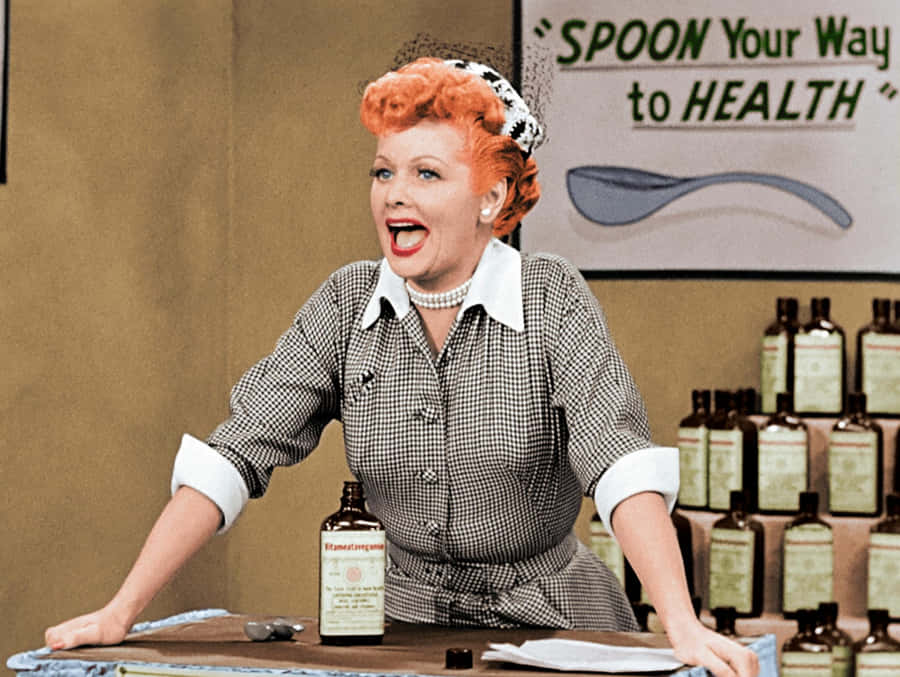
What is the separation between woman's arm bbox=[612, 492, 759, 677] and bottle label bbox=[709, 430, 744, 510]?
1646 mm

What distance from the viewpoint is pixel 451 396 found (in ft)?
5.42

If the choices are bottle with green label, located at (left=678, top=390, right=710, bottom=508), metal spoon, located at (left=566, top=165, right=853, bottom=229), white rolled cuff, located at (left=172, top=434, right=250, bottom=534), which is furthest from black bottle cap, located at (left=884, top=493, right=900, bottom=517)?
white rolled cuff, located at (left=172, top=434, right=250, bottom=534)

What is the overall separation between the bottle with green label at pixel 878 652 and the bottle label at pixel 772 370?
502 mm

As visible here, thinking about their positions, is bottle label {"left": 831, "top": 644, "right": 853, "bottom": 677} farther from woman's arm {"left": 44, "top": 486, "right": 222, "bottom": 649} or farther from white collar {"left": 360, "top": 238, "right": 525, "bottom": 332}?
woman's arm {"left": 44, "top": 486, "right": 222, "bottom": 649}

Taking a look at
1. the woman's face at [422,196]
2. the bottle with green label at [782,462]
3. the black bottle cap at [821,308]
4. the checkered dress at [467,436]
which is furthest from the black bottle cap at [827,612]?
the woman's face at [422,196]

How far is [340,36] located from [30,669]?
2.64m

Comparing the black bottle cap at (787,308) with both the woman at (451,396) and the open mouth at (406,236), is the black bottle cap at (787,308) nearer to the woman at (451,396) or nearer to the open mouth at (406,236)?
the woman at (451,396)

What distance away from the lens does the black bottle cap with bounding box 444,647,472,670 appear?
1313 millimetres

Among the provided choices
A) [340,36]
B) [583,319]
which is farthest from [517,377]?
[340,36]

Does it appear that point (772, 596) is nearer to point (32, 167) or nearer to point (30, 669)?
point (32, 167)

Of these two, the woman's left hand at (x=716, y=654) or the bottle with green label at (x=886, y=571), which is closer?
the woman's left hand at (x=716, y=654)

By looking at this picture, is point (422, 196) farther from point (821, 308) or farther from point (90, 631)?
point (821, 308)

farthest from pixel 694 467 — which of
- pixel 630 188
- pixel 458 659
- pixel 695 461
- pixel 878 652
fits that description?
pixel 458 659

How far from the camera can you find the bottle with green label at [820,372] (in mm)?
3113
